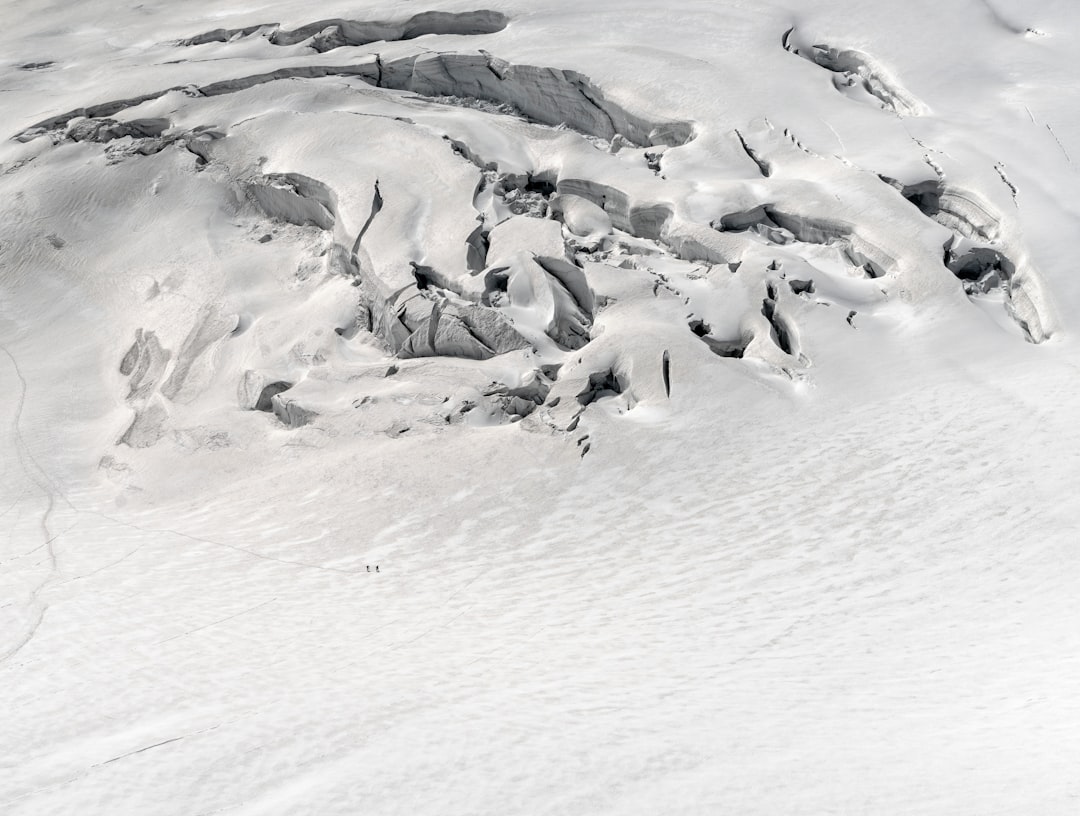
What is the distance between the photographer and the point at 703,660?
11641mm

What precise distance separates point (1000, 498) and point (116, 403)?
17.8 metres

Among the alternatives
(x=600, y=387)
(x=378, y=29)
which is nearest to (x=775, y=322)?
(x=600, y=387)

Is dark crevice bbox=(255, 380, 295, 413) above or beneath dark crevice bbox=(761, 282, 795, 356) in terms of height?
beneath

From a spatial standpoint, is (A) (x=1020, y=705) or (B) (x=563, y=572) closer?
(A) (x=1020, y=705)

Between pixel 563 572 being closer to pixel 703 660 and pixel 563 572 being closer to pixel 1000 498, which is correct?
pixel 703 660

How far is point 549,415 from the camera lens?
56.4 ft

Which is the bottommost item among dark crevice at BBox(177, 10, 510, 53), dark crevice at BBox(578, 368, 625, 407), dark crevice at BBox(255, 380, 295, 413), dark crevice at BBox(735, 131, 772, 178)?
dark crevice at BBox(255, 380, 295, 413)

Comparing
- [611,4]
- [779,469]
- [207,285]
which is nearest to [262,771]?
[779,469]

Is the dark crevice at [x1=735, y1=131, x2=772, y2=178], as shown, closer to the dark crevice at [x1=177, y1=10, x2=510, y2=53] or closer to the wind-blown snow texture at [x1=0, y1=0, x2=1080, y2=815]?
the wind-blown snow texture at [x1=0, y1=0, x2=1080, y2=815]

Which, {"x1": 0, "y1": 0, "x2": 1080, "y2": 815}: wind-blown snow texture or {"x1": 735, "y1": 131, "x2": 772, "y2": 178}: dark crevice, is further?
{"x1": 735, "y1": 131, "x2": 772, "y2": 178}: dark crevice

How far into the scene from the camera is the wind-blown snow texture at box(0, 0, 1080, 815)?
32.2 ft

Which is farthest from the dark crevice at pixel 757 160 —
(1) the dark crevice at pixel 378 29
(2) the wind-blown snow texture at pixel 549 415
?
(1) the dark crevice at pixel 378 29

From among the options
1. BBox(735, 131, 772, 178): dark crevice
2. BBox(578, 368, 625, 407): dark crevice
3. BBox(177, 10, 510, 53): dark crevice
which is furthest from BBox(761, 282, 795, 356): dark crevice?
BBox(177, 10, 510, 53): dark crevice

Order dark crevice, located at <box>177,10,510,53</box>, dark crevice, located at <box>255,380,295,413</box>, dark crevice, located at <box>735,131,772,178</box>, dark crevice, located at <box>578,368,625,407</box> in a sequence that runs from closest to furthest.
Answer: dark crevice, located at <box>578,368,625,407</box> → dark crevice, located at <box>255,380,295,413</box> → dark crevice, located at <box>735,131,772,178</box> → dark crevice, located at <box>177,10,510,53</box>
